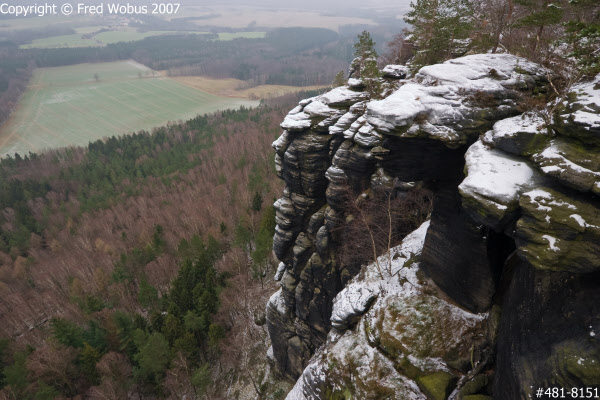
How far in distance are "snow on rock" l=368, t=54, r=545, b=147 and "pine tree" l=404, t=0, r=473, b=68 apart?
32.1 feet

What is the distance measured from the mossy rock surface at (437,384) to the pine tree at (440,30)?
19628mm

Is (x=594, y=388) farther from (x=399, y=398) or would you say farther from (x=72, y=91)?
(x=72, y=91)

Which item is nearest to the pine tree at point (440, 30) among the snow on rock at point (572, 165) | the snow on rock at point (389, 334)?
the snow on rock at point (389, 334)

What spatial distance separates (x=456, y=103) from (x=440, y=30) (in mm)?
14364

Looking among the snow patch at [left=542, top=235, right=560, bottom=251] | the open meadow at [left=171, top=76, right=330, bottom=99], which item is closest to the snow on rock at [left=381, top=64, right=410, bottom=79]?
the snow patch at [left=542, top=235, right=560, bottom=251]

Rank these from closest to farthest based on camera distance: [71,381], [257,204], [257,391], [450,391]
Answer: [450,391], [257,391], [71,381], [257,204]

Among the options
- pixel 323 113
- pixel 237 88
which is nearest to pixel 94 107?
pixel 237 88

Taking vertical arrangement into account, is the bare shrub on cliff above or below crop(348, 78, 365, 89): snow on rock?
below

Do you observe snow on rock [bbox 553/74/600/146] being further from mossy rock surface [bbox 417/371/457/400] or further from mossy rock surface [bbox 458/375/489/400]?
mossy rock surface [bbox 417/371/457/400]

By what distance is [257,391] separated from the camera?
1272 inches

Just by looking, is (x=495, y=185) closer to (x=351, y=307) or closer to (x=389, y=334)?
(x=389, y=334)

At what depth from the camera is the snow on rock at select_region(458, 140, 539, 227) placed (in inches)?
359

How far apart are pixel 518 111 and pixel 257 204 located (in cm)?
4602

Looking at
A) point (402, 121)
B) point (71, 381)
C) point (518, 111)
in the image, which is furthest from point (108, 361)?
point (518, 111)
